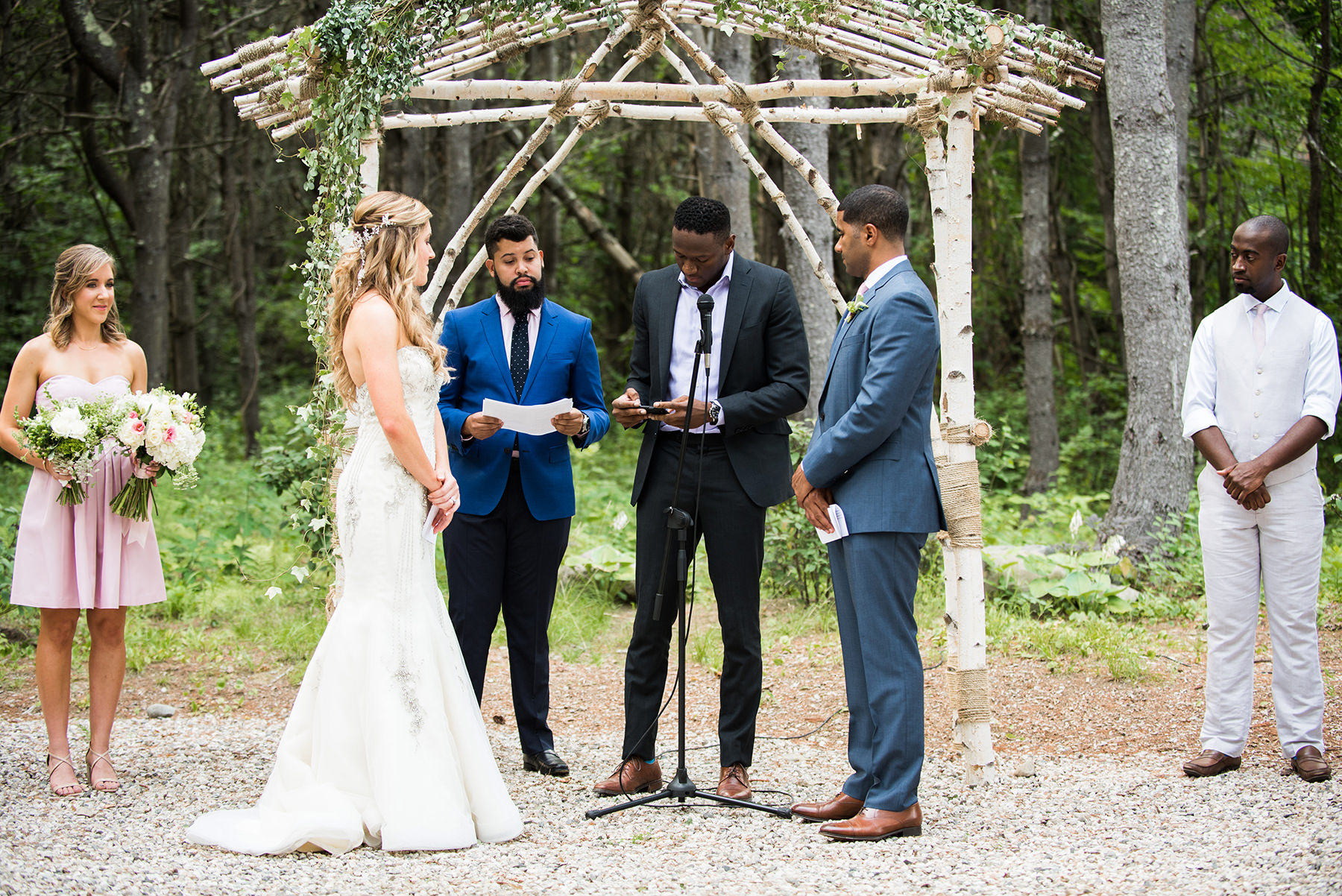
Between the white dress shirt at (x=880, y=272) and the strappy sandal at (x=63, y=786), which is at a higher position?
the white dress shirt at (x=880, y=272)

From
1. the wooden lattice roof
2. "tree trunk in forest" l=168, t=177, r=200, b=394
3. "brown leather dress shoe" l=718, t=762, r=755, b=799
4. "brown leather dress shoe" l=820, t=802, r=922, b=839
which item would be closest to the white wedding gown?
"brown leather dress shoe" l=718, t=762, r=755, b=799

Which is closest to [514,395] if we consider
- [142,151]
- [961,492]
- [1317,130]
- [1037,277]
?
[961,492]

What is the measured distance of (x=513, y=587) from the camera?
489cm

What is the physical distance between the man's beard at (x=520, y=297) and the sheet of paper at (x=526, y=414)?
56 cm

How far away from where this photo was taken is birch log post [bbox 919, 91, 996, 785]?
4574 millimetres

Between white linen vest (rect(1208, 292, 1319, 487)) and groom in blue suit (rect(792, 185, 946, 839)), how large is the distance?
1.51 meters

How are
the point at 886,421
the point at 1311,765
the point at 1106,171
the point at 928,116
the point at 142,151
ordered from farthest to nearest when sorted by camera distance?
the point at 1106,171
the point at 142,151
the point at 928,116
the point at 1311,765
the point at 886,421

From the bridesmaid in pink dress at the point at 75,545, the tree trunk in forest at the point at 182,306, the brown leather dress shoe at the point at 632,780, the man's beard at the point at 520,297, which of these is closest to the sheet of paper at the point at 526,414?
the man's beard at the point at 520,297

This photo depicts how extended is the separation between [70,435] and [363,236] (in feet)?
4.82

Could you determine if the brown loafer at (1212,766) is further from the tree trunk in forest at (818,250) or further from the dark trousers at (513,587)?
the tree trunk in forest at (818,250)

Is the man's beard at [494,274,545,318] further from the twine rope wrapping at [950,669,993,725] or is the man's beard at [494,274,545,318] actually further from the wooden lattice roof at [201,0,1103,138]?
the twine rope wrapping at [950,669,993,725]

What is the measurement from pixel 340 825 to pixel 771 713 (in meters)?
2.79

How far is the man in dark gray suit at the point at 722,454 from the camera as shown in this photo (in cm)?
439

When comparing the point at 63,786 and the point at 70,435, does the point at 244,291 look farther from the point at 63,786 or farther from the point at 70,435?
the point at 63,786
